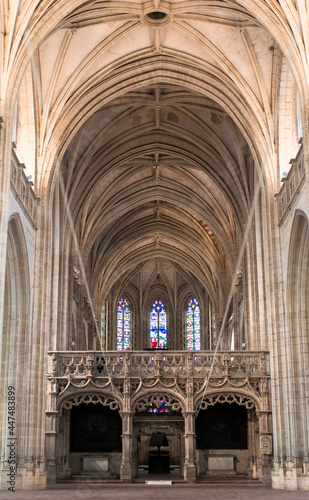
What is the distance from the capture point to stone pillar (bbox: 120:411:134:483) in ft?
66.3

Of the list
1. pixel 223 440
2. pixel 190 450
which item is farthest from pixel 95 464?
pixel 223 440

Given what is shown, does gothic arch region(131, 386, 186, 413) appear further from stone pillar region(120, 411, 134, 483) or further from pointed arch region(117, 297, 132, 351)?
pointed arch region(117, 297, 132, 351)

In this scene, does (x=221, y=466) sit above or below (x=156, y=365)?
below

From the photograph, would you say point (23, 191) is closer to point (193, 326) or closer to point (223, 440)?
point (223, 440)

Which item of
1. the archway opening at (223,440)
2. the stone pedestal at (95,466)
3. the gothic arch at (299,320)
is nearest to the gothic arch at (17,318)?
the stone pedestal at (95,466)

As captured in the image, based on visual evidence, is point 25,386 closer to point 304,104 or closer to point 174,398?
point 174,398

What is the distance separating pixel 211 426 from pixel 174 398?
294 cm

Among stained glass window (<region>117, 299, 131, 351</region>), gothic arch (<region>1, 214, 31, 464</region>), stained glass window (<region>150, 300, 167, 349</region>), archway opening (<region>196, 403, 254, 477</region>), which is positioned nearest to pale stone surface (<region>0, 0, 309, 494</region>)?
gothic arch (<region>1, 214, 31, 464</region>)

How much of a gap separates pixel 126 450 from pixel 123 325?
2528cm

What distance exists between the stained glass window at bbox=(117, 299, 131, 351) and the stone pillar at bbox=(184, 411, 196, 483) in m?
24.3

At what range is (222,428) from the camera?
22.8 meters

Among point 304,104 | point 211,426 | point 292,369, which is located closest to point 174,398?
point 211,426

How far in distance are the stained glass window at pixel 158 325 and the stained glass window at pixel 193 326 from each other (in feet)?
5.71

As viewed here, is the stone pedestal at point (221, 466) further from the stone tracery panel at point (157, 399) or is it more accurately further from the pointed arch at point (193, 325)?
the pointed arch at point (193, 325)
